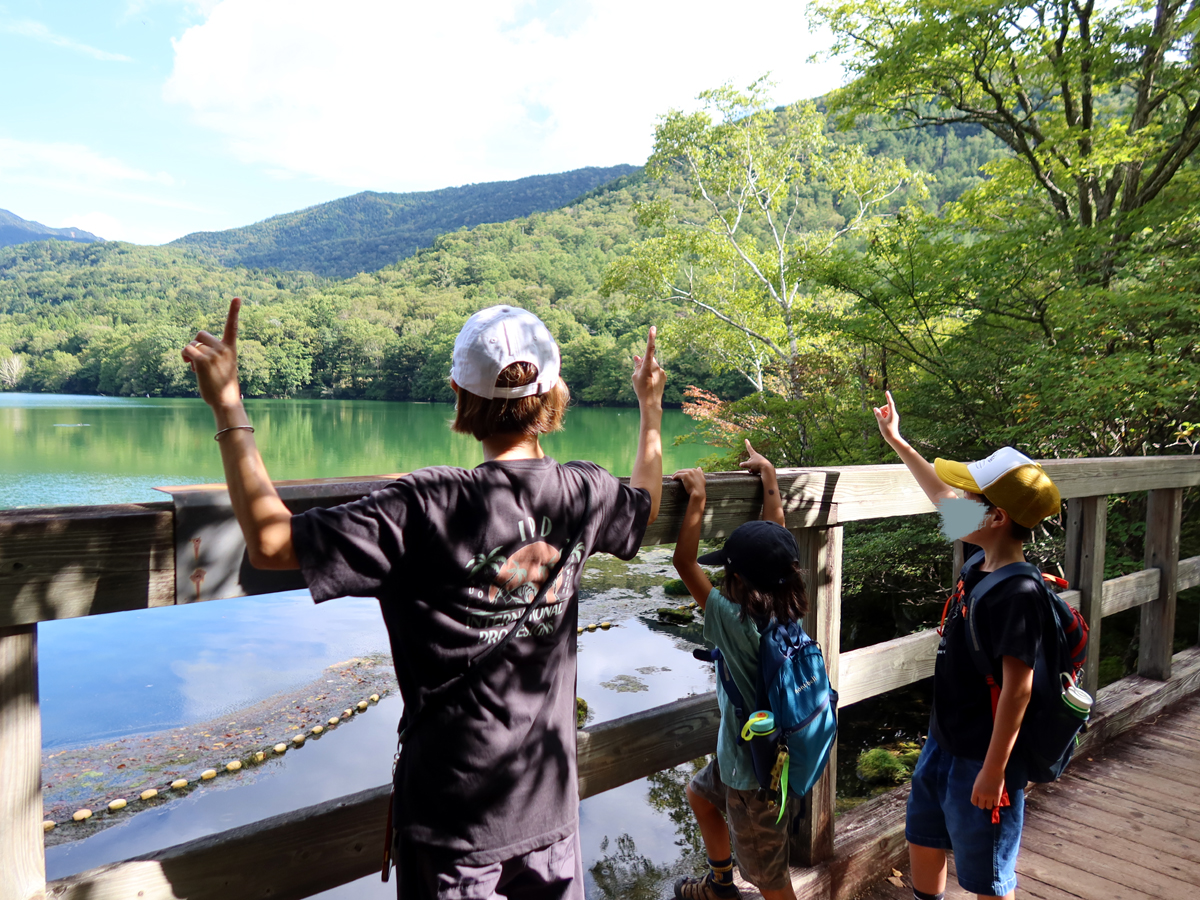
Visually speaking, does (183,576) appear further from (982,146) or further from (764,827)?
(982,146)

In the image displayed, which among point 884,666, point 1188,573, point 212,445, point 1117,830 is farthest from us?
point 212,445

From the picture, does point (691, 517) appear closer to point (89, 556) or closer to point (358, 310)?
point (89, 556)

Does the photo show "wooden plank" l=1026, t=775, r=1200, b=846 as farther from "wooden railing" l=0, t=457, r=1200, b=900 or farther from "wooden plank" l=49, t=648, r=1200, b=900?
"wooden plank" l=49, t=648, r=1200, b=900

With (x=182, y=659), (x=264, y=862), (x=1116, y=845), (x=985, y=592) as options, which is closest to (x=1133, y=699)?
(x=1116, y=845)

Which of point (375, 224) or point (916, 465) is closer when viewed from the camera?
point (916, 465)

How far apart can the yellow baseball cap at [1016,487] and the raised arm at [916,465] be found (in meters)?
0.27

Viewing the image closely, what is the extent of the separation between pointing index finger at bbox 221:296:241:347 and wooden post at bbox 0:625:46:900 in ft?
1.49

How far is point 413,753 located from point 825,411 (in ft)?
32.6

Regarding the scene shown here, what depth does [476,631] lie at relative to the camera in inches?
46.1

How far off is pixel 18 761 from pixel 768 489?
142cm

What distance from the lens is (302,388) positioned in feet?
211

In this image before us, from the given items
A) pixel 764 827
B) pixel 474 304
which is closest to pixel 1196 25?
pixel 764 827

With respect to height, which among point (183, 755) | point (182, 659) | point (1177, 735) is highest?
point (1177, 735)

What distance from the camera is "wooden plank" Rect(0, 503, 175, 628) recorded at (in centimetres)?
101
